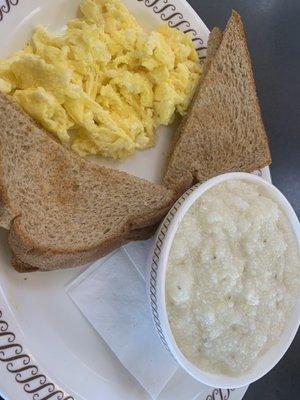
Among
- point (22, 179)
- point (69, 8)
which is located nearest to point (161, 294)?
point (22, 179)

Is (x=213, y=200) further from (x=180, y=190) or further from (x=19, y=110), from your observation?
(x=19, y=110)

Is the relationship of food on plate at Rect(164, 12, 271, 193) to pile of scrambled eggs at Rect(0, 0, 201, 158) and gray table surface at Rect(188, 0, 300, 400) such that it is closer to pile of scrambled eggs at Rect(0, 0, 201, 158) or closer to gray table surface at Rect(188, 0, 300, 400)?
pile of scrambled eggs at Rect(0, 0, 201, 158)

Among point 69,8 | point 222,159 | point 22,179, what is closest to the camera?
point 22,179

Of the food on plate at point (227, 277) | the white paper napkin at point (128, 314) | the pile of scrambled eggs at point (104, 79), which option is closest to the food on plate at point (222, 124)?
the pile of scrambled eggs at point (104, 79)

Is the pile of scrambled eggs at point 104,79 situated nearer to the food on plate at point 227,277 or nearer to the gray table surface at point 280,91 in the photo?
the food on plate at point 227,277

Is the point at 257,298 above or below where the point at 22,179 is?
below

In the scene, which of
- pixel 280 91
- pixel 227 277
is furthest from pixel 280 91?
pixel 227 277

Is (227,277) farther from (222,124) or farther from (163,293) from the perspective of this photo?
(222,124)

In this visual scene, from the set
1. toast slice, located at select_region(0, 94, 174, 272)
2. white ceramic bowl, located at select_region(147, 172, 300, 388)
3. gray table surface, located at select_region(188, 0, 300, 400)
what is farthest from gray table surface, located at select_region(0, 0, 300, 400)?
toast slice, located at select_region(0, 94, 174, 272)
